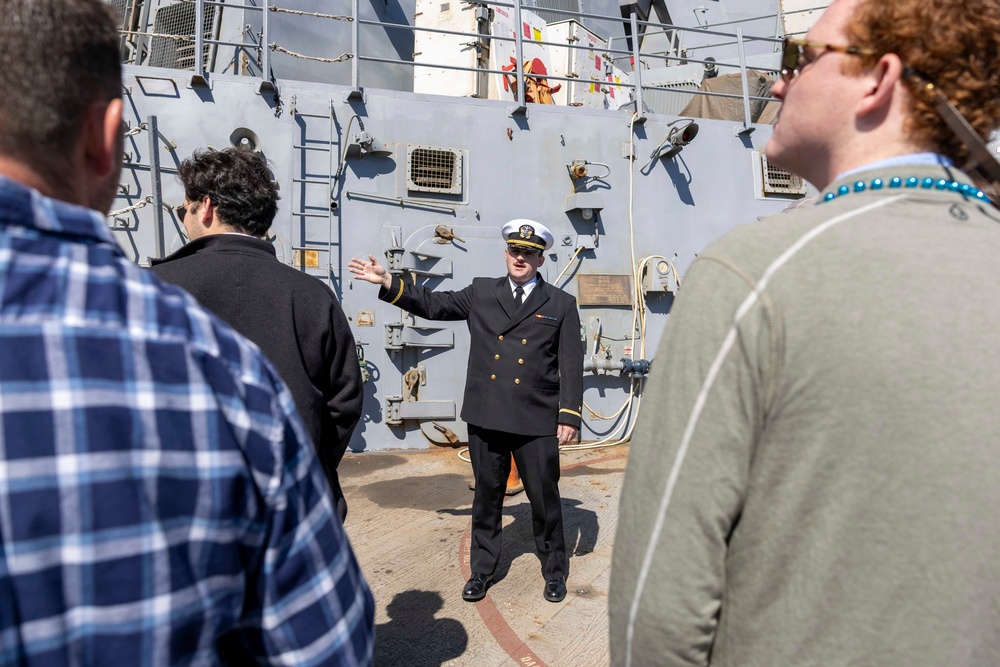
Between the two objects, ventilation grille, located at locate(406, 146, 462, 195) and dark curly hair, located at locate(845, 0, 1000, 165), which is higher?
ventilation grille, located at locate(406, 146, 462, 195)

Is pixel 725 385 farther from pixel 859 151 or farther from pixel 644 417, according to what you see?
pixel 859 151

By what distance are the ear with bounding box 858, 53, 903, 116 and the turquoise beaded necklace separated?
0.11 meters

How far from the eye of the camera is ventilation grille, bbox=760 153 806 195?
27.1ft

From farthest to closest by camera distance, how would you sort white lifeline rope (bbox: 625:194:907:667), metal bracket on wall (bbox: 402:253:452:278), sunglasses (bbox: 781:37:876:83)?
1. metal bracket on wall (bbox: 402:253:452:278)
2. sunglasses (bbox: 781:37:876:83)
3. white lifeline rope (bbox: 625:194:907:667)

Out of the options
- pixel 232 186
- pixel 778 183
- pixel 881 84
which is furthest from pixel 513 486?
pixel 778 183

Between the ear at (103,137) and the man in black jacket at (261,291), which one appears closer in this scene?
the ear at (103,137)

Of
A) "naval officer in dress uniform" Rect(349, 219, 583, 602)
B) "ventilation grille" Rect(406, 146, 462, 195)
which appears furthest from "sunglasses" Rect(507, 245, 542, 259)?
"ventilation grille" Rect(406, 146, 462, 195)

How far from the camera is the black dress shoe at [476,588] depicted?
3.54 meters

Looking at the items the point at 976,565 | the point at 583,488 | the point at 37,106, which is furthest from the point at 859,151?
the point at 583,488

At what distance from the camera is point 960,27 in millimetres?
906

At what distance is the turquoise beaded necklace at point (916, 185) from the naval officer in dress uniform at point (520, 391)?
2.66 meters

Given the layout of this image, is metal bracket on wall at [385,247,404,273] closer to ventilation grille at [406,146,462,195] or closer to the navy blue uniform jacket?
ventilation grille at [406,146,462,195]

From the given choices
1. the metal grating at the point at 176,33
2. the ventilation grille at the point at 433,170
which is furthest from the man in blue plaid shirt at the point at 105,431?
the metal grating at the point at 176,33

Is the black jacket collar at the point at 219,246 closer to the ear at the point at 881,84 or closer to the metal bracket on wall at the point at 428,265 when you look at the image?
the ear at the point at 881,84
